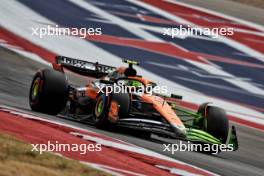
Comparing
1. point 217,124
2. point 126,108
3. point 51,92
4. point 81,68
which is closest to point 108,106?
point 126,108

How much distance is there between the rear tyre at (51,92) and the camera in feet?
48.2

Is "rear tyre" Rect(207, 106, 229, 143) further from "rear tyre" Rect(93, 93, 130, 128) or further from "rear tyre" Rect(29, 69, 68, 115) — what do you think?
"rear tyre" Rect(29, 69, 68, 115)

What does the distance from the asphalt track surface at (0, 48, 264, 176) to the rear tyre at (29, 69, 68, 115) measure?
1.04 ft

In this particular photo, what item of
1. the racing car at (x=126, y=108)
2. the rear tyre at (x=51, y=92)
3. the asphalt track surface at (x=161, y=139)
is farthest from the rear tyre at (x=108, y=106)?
the rear tyre at (x=51, y=92)

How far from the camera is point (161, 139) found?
15727 mm

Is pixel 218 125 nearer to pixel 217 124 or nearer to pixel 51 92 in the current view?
pixel 217 124

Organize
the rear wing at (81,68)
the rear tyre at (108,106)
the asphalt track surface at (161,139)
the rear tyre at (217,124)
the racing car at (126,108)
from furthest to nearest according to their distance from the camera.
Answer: the rear wing at (81,68), the rear tyre at (217,124), the racing car at (126,108), the rear tyre at (108,106), the asphalt track surface at (161,139)

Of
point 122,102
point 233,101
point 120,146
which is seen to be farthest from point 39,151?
point 233,101

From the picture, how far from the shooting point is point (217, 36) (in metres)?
30.1

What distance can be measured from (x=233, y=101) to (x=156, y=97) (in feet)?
29.2

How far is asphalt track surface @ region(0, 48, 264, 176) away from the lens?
41.6 feet

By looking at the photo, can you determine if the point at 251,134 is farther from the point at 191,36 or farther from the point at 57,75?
the point at 191,36

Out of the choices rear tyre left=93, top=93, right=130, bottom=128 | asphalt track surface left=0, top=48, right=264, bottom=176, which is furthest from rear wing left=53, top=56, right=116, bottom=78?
rear tyre left=93, top=93, right=130, bottom=128

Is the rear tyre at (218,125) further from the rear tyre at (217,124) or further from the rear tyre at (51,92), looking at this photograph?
the rear tyre at (51,92)
